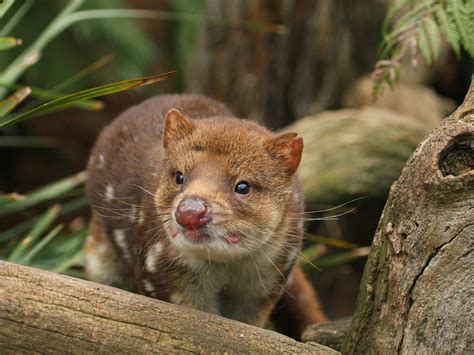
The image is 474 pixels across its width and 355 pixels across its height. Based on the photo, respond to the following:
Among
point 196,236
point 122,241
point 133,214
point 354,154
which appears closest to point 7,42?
point 133,214

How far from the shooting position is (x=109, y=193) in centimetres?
423

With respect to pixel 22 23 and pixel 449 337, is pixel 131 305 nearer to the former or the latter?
pixel 449 337

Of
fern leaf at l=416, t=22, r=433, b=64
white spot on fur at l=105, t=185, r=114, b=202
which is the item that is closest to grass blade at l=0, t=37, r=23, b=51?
white spot on fur at l=105, t=185, r=114, b=202

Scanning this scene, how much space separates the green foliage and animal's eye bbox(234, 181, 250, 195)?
2.81 feet

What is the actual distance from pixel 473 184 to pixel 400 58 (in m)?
1.19

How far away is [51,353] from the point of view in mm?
2771

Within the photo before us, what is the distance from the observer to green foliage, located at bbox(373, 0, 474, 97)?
3.39m

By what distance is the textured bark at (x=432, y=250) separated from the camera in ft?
8.93

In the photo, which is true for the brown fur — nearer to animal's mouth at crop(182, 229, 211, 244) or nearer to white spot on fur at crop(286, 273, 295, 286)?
animal's mouth at crop(182, 229, 211, 244)

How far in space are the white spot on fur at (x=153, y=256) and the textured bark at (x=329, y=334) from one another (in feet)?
2.59

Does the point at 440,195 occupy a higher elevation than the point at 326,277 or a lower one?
higher

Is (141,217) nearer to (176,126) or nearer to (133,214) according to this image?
(133,214)

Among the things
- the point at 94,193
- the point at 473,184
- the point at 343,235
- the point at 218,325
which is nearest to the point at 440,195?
the point at 473,184

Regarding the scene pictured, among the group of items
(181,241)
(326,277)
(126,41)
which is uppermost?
(126,41)
